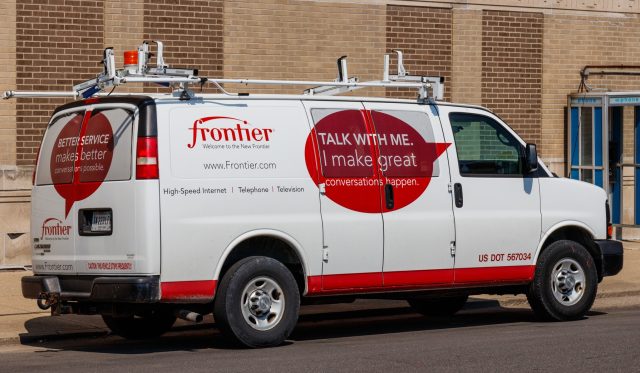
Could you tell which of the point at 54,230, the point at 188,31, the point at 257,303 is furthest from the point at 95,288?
the point at 188,31

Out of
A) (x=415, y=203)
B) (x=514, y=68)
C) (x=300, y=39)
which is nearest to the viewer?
(x=415, y=203)

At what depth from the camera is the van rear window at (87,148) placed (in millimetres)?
10500

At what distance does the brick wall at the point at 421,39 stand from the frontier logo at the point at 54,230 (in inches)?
349

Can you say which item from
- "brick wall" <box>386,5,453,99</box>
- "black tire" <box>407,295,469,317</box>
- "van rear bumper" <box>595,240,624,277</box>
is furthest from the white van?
"brick wall" <box>386,5,453,99</box>

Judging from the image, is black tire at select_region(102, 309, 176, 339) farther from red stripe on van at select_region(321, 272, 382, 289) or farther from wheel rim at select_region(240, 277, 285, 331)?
red stripe on van at select_region(321, 272, 382, 289)

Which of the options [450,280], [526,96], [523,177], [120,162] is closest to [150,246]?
[120,162]

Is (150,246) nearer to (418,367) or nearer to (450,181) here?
(418,367)

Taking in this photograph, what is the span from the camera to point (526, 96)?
20.6m

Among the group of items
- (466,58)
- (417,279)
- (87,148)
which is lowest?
(417,279)

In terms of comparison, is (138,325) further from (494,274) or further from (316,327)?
(494,274)

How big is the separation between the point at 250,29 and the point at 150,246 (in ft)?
27.1

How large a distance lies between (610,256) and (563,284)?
2.13 feet

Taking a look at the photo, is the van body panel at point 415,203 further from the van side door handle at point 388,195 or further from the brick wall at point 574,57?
the brick wall at point 574,57

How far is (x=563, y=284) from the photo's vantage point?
12.6 metres
